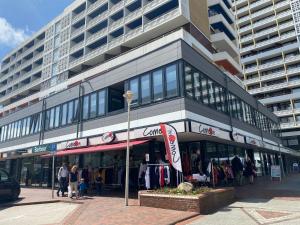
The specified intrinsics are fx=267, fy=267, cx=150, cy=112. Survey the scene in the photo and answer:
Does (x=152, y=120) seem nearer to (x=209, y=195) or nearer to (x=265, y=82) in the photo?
(x=209, y=195)

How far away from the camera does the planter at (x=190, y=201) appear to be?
9883mm

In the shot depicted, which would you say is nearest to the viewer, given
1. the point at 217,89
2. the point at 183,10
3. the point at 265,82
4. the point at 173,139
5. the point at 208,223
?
the point at 208,223

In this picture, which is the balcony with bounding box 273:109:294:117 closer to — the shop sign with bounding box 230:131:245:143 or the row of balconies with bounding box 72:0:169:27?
the row of balconies with bounding box 72:0:169:27

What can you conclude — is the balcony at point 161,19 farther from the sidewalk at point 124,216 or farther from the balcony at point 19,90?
the balcony at point 19,90

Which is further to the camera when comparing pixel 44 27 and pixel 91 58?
pixel 44 27

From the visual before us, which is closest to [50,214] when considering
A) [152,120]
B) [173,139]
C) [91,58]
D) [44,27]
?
[173,139]

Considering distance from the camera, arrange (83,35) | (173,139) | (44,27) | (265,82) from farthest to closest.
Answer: (265,82) < (44,27) < (83,35) < (173,139)

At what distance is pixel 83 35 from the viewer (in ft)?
147

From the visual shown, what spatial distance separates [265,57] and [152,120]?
193ft

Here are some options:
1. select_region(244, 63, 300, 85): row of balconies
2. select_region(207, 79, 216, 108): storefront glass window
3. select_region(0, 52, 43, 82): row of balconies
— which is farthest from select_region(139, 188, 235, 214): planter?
select_region(244, 63, 300, 85): row of balconies

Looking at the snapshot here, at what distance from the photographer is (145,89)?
55.1 feet

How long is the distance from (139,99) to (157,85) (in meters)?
1.62

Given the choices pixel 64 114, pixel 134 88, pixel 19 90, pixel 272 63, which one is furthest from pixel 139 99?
pixel 272 63

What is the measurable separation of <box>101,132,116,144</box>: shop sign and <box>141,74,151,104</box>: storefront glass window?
307cm
